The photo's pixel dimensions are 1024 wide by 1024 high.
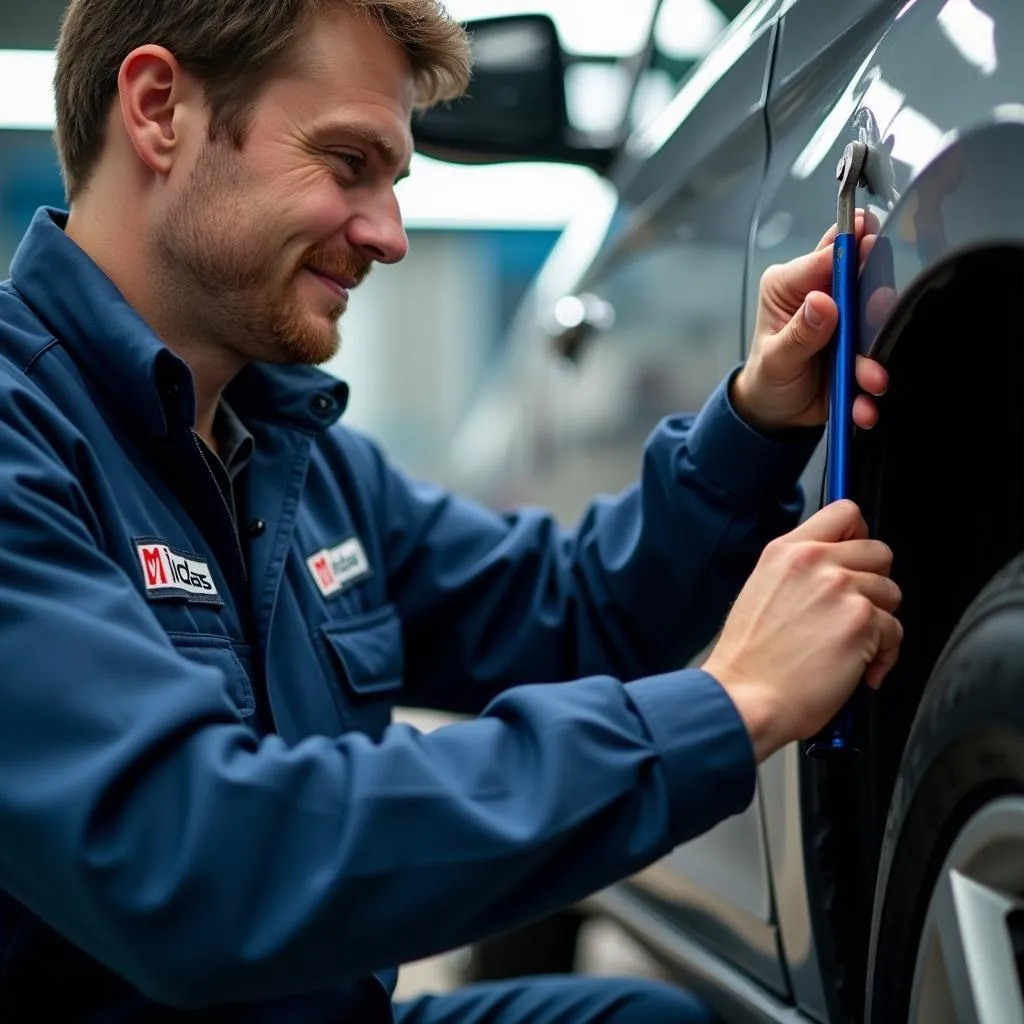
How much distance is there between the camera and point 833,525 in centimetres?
94

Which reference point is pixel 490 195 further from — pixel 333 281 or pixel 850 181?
pixel 850 181

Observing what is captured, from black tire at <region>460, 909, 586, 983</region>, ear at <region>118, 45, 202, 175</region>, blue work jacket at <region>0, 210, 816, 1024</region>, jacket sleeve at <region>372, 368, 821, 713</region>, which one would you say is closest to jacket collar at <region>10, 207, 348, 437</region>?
blue work jacket at <region>0, 210, 816, 1024</region>

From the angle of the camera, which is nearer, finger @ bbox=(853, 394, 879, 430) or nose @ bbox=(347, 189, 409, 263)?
finger @ bbox=(853, 394, 879, 430)

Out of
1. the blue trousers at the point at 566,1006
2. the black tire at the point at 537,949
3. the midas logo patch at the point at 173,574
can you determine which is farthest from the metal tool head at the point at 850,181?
the black tire at the point at 537,949

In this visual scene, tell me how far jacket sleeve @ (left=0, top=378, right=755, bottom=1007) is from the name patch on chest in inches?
15.9

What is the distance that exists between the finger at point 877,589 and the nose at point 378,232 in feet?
1.75

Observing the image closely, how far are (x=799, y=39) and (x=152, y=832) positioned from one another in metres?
0.84

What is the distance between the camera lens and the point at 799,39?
3.89 feet

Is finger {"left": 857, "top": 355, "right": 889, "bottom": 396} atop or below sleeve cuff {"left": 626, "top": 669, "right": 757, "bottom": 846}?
atop

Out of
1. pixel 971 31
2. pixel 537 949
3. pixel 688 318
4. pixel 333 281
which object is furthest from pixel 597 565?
pixel 537 949

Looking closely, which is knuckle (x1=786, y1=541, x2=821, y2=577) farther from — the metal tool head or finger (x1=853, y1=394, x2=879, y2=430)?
the metal tool head

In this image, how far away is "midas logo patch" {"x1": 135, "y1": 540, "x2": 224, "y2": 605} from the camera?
1050mm

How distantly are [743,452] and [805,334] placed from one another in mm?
180

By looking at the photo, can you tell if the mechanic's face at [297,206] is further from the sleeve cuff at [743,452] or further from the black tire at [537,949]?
the black tire at [537,949]
